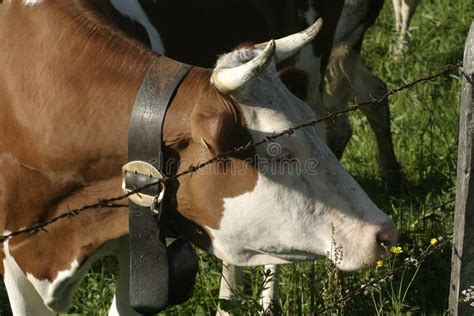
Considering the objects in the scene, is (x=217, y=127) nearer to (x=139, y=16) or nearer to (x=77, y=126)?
(x=77, y=126)

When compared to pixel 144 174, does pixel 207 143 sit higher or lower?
higher

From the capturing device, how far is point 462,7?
26.7 feet

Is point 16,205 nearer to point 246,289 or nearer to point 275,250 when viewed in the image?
point 275,250

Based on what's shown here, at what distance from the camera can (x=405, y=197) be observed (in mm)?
5773

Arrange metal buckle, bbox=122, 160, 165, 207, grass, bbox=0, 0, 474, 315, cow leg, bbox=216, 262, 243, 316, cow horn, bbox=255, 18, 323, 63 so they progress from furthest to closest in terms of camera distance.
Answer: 1. cow leg, bbox=216, 262, 243, 316
2. grass, bbox=0, 0, 474, 315
3. cow horn, bbox=255, 18, 323, 63
4. metal buckle, bbox=122, 160, 165, 207

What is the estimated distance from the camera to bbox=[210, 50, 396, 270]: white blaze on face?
327 cm

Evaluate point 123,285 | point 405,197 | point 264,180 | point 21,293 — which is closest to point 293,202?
point 264,180

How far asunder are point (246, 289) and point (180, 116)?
1794 mm

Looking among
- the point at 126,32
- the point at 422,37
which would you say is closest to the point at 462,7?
the point at 422,37

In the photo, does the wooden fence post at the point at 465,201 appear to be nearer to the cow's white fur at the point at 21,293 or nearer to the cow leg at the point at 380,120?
the cow's white fur at the point at 21,293

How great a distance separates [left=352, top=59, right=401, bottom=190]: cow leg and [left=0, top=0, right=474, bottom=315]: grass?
7 cm

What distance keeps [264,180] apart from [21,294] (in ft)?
3.55

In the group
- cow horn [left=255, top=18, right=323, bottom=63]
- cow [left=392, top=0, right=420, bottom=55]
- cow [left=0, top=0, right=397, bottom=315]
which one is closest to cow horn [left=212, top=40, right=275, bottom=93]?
cow [left=0, top=0, right=397, bottom=315]

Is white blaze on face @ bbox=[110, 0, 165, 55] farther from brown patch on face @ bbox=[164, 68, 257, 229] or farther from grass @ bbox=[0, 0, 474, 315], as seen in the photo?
grass @ bbox=[0, 0, 474, 315]
